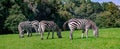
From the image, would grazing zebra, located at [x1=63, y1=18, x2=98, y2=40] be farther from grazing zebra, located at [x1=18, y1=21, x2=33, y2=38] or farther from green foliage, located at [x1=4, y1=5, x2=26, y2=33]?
green foliage, located at [x1=4, y1=5, x2=26, y2=33]

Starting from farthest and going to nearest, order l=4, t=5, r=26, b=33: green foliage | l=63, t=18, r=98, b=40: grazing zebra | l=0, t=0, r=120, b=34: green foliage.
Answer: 1. l=0, t=0, r=120, b=34: green foliage
2. l=4, t=5, r=26, b=33: green foliage
3. l=63, t=18, r=98, b=40: grazing zebra

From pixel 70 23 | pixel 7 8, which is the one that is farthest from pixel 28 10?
pixel 70 23

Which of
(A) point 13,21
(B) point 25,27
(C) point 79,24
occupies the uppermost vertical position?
(C) point 79,24

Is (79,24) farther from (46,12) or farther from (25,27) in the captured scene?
(46,12)

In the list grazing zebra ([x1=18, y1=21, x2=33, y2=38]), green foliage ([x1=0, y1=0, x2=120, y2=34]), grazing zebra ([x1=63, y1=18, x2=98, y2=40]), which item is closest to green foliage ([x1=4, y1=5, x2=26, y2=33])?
green foliage ([x1=0, y1=0, x2=120, y2=34])

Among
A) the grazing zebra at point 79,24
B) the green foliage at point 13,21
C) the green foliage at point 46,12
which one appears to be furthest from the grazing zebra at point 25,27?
the green foliage at point 46,12

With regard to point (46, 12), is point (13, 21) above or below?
below

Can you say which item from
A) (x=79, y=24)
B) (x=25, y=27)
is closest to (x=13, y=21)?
(x=25, y=27)

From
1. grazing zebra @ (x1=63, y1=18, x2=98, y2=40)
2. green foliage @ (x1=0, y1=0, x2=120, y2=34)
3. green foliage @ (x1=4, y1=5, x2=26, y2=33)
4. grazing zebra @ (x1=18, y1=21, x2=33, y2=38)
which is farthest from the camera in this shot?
green foliage @ (x1=0, y1=0, x2=120, y2=34)

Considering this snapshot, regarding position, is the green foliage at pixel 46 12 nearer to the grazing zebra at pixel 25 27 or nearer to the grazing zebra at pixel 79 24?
the grazing zebra at pixel 25 27

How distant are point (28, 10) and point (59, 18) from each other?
12164 mm

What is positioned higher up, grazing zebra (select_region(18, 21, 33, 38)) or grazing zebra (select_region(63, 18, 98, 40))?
grazing zebra (select_region(63, 18, 98, 40))

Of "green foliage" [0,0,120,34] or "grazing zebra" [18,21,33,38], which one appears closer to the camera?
"grazing zebra" [18,21,33,38]

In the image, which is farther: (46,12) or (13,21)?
(46,12)
